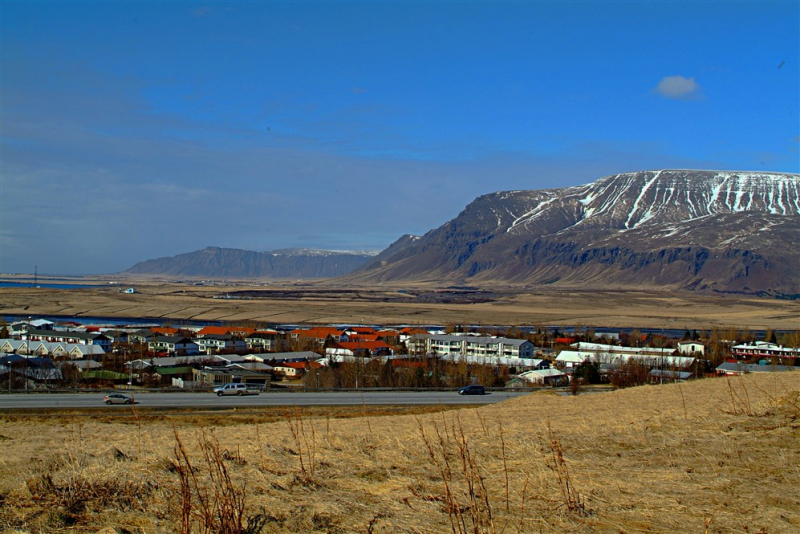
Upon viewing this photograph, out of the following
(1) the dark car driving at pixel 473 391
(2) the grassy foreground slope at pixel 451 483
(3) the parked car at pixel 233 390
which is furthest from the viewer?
(1) the dark car driving at pixel 473 391

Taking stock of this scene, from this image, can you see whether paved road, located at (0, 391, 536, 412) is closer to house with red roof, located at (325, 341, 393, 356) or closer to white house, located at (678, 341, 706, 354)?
house with red roof, located at (325, 341, 393, 356)

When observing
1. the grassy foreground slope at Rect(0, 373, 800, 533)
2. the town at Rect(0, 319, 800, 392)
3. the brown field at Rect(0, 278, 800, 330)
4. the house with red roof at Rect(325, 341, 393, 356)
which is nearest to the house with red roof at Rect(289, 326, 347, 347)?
the town at Rect(0, 319, 800, 392)

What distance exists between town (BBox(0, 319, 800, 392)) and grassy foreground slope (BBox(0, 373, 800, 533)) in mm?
22329

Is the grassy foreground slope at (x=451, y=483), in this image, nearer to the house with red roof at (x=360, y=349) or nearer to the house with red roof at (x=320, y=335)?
the house with red roof at (x=360, y=349)

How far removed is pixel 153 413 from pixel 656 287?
191 meters

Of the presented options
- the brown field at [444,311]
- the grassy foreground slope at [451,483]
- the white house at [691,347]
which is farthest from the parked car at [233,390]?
the brown field at [444,311]

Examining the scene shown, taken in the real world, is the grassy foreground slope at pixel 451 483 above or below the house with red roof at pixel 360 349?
above

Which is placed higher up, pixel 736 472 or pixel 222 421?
pixel 736 472

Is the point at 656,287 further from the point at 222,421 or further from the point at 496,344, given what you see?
the point at 222,421

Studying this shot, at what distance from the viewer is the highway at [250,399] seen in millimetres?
24531

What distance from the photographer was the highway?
24531mm

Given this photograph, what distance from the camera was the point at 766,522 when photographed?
553cm

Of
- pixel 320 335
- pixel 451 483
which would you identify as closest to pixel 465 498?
pixel 451 483

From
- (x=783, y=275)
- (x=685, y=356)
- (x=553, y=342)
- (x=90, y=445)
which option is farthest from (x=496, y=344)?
(x=783, y=275)
